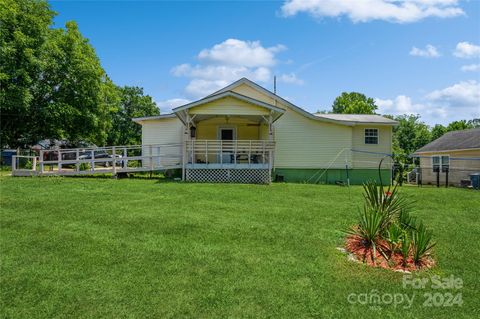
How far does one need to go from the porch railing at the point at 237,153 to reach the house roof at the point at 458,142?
15340 mm

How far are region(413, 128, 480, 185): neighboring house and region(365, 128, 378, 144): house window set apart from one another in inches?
158

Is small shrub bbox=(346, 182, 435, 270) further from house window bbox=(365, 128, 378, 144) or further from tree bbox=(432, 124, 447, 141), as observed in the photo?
tree bbox=(432, 124, 447, 141)

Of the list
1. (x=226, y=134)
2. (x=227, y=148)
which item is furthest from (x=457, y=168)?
(x=227, y=148)

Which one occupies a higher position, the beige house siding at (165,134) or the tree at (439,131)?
the tree at (439,131)

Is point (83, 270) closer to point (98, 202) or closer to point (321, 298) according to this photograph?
point (321, 298)

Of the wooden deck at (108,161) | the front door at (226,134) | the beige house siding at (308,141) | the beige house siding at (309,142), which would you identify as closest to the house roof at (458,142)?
the beige house siding at (309,142)

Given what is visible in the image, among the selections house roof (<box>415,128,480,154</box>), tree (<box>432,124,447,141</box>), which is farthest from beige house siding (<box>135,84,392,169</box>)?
tree (<box>432,124,447,141</box>)

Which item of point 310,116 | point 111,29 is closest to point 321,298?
point 310,116

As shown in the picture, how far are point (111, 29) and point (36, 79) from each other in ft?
37.0

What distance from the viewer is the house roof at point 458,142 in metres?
23.5

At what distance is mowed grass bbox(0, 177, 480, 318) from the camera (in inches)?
149

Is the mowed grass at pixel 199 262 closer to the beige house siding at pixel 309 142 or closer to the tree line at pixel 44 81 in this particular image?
the beige house siding at pixel 309 142

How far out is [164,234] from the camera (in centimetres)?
633

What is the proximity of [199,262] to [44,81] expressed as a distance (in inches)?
1027
